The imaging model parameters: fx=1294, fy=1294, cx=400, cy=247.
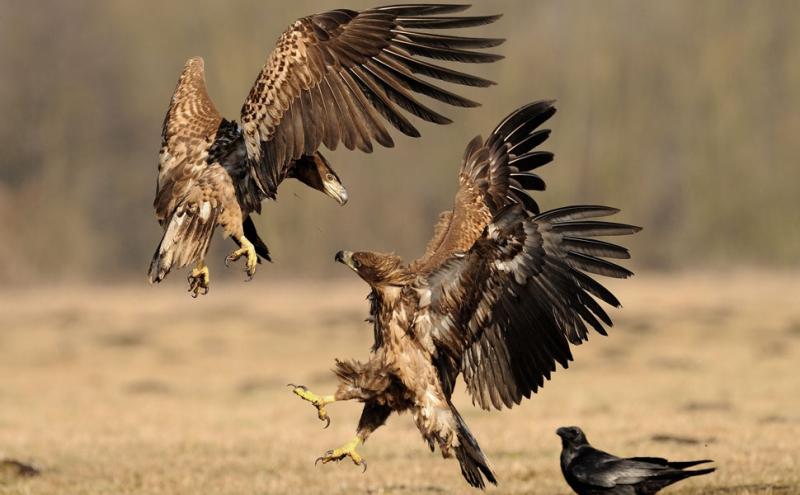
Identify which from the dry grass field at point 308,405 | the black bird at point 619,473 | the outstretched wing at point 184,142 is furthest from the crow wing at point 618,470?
the outstretched wing at point 184,142

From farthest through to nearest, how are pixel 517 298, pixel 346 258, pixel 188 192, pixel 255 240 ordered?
pixel 255 240 < pixel 188 192 < pixel 517 298 < pixel 346 258

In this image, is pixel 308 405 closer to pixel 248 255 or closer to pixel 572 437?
pixel 572 437

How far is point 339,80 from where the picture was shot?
8719mm

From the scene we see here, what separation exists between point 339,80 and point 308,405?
10.2 meters

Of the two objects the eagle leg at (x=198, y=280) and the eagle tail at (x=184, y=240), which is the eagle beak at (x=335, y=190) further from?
the eagle leg at (x=198, y=280)

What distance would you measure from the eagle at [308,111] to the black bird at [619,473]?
244 cm

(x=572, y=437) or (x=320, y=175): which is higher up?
(x=320, y=175)

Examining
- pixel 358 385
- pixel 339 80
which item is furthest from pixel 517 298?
pixel 339 80

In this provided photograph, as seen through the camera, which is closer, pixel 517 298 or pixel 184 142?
pixel 517 298

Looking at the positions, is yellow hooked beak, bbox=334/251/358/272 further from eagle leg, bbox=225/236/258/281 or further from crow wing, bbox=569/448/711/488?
crow wing, bbox=569/448/711/488

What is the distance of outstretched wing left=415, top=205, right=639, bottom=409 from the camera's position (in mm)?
8117

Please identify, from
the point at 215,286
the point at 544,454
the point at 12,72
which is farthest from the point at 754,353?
the point at 12,72

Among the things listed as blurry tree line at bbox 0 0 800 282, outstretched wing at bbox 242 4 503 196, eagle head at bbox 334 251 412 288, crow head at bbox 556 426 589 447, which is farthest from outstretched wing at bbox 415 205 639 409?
blurry tree line at bbox 0 0 800 282

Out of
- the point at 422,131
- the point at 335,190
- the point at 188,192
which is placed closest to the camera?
the point at 188,192
